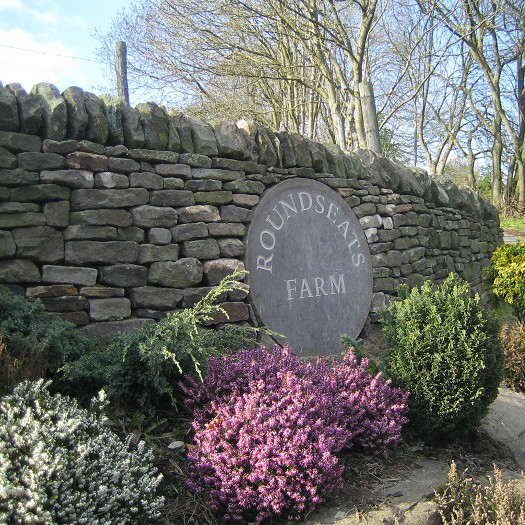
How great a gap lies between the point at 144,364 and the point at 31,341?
23.6 inches

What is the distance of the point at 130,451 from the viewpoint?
2.59m

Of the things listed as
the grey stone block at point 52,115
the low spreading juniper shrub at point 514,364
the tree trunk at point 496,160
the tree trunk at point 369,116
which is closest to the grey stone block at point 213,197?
the grey stone block at point 52,115

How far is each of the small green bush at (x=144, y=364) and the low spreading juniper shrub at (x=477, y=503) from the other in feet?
4.41

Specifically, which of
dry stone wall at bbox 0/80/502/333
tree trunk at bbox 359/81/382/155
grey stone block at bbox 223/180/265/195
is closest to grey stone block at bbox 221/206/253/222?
dry stone wall at bbox 0/80/502/333

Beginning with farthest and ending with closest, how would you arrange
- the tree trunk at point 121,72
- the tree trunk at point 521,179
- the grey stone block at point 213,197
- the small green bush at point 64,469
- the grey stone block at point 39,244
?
the tree trunk at point 521,179 < the tree trunk at point 121,72 < the grey stone block at point 213,197 < the grey stone block at point 39,244 < the small green bush at point 64,469

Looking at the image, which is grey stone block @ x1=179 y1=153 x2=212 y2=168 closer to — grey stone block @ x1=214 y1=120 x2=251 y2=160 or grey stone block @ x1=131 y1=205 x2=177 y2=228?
grey stone block @ x1=214 y1=120 x2=251 y2=160

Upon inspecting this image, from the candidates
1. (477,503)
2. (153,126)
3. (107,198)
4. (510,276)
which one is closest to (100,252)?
(107,198)

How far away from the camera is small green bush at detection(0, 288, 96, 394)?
2.62 meters

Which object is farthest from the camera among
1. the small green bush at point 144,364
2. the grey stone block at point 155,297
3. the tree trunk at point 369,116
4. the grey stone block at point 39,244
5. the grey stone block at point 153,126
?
the tree trunk at point 369,116

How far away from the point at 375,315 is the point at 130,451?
11.0 ft

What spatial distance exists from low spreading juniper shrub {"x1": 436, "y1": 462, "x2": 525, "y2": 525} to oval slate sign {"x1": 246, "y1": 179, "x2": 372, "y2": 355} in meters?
2.05

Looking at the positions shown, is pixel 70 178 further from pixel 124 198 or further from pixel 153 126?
pixel 153 126

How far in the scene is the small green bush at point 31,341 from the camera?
262 cm

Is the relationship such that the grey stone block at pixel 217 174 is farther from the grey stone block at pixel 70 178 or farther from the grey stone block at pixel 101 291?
the grey stone block at pixel 101 291
